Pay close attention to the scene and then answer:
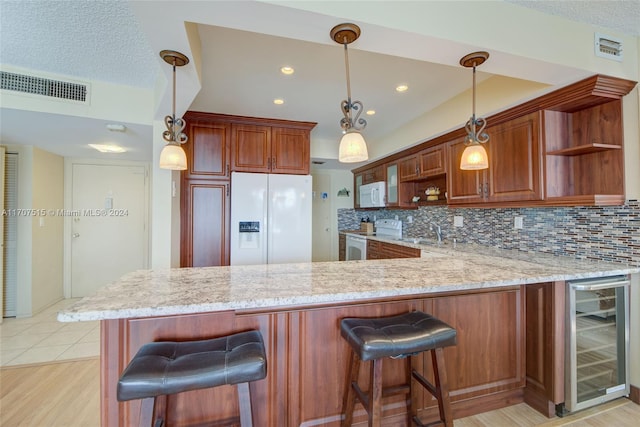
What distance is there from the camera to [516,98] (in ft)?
7.06

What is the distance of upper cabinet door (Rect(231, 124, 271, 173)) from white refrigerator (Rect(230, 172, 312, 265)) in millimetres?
155

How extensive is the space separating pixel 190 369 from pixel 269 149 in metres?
2.73

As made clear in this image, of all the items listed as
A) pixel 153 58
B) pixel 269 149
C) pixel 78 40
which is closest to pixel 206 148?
pixel 269 149

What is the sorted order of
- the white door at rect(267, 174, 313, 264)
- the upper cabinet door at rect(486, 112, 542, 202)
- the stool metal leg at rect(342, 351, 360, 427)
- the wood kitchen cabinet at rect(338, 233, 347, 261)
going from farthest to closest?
the wood kitchen cabinet at rect(338, 233, 347, 261), the white door at rect(267, 174, 313, 264), the upper cabinet door at rect(486, 112, 542, 202), the stool metal leg at rect(342, 351, 360, 427)

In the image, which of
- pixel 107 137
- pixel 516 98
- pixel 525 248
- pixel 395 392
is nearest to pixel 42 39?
pixel 107 137

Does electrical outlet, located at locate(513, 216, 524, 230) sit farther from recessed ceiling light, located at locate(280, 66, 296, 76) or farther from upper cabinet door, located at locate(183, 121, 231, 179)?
upper cabinet door, located at locate(183, 121, 231, 179)

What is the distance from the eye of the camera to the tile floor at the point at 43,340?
7.99 ft

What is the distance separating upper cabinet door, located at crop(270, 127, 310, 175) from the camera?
11.1ft

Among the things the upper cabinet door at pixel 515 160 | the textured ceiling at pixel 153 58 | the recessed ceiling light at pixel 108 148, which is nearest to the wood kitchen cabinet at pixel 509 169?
the upper cabinet door at pixel 515 160

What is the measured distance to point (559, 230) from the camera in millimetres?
2270

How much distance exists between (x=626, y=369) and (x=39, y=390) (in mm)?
3901

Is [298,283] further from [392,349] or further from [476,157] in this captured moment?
[476,157]

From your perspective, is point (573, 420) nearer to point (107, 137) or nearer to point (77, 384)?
point (77, 384)

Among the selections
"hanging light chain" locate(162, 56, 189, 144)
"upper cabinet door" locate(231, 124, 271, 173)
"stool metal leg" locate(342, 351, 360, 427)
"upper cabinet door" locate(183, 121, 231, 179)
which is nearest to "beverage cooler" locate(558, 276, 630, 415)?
"stool metal leg" locate(342, 351, 360, 427)
